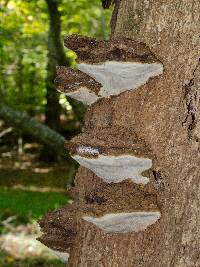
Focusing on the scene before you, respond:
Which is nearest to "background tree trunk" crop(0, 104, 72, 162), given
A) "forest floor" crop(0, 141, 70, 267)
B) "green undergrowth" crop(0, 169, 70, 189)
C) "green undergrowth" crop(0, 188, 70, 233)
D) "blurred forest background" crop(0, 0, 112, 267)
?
"blurred forest background" crop(0, 0, 112, 267)

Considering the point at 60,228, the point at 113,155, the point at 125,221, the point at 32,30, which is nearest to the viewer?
the point at 113,155

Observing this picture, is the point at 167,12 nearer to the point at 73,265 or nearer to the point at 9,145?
the point at 73,265

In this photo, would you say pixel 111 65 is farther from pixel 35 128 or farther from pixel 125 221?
pixel 35 128

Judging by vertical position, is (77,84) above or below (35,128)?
above

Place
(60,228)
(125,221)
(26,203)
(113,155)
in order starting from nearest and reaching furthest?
(113,155) < (125,221) < (60,228) < (26,203)

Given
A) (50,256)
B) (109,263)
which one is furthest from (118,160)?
(50,256)

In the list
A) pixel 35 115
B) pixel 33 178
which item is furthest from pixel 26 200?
pixel 35 115

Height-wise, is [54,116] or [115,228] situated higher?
[115,228]

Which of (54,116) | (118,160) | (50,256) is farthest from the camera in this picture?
(54,116)
